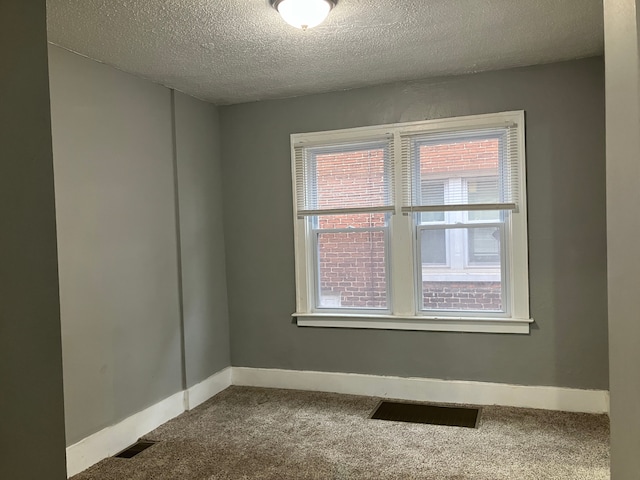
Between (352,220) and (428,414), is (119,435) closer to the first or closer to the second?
(428,414)

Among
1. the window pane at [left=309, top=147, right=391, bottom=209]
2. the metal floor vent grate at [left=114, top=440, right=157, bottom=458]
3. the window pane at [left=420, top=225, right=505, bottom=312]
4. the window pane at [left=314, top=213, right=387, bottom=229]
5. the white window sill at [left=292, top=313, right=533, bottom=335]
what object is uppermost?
the window pane at [left=309, top=147, right=391, bottom=209]

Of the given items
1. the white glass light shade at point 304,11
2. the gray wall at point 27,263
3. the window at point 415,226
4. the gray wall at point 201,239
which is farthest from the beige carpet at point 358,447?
the white glass light shade at point 304,11

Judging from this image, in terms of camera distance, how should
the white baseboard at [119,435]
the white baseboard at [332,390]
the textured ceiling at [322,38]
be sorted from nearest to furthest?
the textured ceiling at [322,38]
the white baseboard at [119,435]
the white baseboard at [332,390]

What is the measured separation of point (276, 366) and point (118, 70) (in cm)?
254

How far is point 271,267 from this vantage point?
4242 mm

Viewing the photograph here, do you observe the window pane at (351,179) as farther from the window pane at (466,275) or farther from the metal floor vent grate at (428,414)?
the metal floor vent grate at (428,414)

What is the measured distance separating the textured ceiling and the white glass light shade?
0.33 feet

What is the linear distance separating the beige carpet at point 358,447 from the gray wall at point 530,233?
41 cm

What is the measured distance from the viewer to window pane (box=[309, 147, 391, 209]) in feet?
13.0

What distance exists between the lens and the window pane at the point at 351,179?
395 cm

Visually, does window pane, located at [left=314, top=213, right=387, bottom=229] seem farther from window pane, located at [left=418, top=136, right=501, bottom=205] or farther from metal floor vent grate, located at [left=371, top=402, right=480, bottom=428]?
metal floor vent grate, located at [left=371, top=402, right=480, bottom=428]

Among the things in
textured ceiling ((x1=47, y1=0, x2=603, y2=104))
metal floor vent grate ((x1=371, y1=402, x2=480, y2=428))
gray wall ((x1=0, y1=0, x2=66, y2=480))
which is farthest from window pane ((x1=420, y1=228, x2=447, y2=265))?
gray wall ((x1=0, y1=0, x2=66, y2=480))

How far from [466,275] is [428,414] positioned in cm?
104

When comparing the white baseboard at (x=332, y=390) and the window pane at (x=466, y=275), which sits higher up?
the window pane at (x=466, y=275)
